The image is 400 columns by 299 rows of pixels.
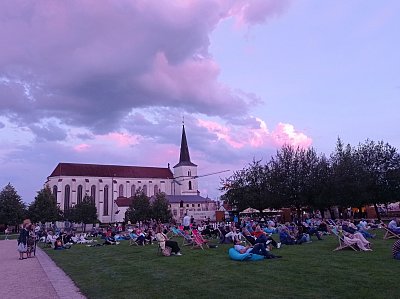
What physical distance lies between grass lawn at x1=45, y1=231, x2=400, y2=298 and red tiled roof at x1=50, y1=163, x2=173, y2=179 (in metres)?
95.3

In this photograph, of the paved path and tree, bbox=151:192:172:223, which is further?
tree, bbox=151:192:172:223

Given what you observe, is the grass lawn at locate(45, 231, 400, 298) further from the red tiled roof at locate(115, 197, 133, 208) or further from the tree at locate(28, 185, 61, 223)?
the red tiled roof at locate(115, 197, 133, 208)

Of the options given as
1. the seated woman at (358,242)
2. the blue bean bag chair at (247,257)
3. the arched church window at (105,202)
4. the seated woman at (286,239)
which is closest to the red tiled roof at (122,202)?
the arched church window at (105,202)

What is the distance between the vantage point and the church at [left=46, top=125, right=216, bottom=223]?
102 metres

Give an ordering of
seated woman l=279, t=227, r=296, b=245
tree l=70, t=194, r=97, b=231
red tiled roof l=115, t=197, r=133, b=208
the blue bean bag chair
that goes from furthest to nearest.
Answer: red tiled roof l=115, t=197, r=133, b=208
tree l=70, t=194, r=97, b=231
seated woman l=279, t=227, r=296, b=245
the blue bean bag chair

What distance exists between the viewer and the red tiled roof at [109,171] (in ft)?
343

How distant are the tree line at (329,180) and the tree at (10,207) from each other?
35.0m

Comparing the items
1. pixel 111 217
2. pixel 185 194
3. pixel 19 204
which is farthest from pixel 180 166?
pixel 19 204

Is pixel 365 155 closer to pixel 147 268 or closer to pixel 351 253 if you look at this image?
pixel 351 253

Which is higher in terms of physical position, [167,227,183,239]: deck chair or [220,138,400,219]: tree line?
[220,138,400,219]: tree line

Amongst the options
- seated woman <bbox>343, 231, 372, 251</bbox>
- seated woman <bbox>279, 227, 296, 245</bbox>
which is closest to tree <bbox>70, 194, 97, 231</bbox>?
seated woman <bbox>279, 227, 296, 245</bbox>

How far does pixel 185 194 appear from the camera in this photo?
116 metres

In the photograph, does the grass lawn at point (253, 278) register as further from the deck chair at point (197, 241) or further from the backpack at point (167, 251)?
the deck chair at point (197, 241)

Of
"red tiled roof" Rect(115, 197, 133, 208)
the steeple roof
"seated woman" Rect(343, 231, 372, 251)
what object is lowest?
"seated woman" Rect(343, 231, 372, 251)
